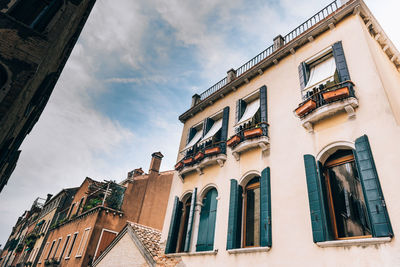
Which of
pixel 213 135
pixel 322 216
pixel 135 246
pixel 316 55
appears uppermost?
pixel 316 55

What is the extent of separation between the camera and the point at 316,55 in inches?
321

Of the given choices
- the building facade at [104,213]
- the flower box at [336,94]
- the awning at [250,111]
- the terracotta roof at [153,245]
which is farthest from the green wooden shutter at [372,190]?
the building facade at [104,213]

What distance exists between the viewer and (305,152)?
694 cm

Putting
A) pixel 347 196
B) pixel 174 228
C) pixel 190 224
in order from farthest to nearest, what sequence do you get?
1. pixel 174 228
2. pixel 190 224
3. pixel 347 196

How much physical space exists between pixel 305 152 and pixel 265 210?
6.67 feet

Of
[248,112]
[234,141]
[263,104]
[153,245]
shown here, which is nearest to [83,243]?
[153,245]

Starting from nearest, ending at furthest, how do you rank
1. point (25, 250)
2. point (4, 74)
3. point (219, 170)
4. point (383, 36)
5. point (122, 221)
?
point (4, 74) → point (383, 36) → point (219, 170) → point (122, 221) → point (25, 250)

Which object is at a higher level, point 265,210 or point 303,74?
point 303,74

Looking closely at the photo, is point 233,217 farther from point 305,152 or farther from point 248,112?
point 248,112

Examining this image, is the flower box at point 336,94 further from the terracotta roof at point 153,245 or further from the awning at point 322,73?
the terracotta roof at point 153,245

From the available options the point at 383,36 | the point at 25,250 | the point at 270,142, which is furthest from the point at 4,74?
the point at 25,250

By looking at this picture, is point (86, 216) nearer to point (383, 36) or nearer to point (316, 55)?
point (316, 55)

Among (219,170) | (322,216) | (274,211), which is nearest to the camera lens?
(322,216)

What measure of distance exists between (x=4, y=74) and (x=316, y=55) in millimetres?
9942
